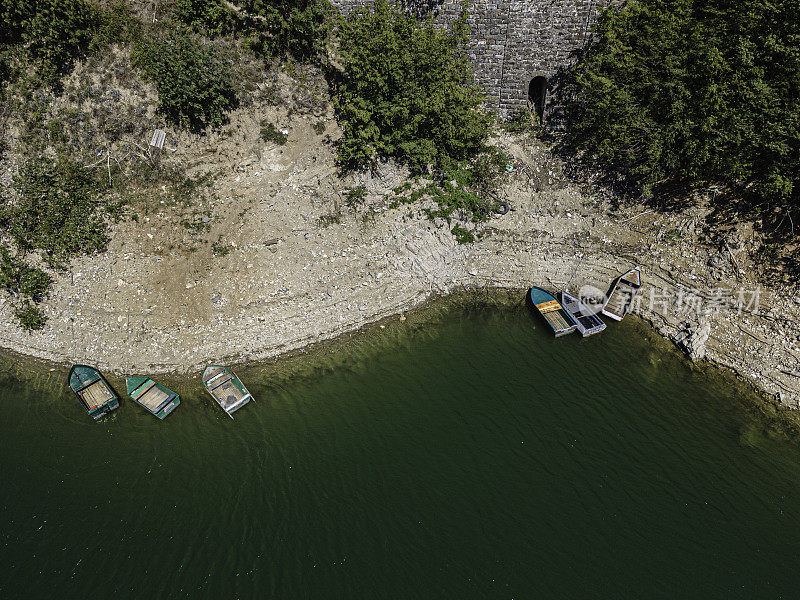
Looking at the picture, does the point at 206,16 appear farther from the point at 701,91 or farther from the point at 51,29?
the point at 701,91

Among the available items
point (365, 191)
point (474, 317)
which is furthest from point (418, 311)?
point (365, 191)

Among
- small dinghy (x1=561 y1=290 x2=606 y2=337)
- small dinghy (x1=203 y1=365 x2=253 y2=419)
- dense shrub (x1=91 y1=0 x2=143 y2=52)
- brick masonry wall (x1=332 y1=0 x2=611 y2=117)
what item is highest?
dense shrub (x1=91 y1=0 x2=143 y2=52)

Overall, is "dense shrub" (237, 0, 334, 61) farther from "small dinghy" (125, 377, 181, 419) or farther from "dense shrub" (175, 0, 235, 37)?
"small dinghy" (125, 377, 181, 419)

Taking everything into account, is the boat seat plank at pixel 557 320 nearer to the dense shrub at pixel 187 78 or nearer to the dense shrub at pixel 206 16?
the dense shrub at pixel 187 78

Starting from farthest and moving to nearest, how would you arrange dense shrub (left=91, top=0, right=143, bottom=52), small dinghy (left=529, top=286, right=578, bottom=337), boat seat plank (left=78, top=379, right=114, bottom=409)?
dense shrub (left=91, top=0, right=143, bottom=52) → small dinghy (left=529, top=286, right=578, bottom=337) → boat seat plank (left=78, top=379, right=114, bottom=409)

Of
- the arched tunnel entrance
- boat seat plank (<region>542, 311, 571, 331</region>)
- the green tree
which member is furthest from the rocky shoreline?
the green tree

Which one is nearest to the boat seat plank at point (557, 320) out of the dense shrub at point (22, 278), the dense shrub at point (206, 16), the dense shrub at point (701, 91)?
the dense shrub at point (701, 91)

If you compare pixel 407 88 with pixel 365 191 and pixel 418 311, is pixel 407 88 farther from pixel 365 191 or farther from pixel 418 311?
pixel 418 311
